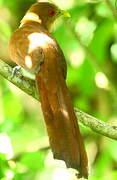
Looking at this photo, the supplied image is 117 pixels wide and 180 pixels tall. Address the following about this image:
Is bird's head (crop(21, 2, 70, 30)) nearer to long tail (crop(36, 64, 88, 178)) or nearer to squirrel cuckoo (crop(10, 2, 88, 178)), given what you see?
squirrel cuckoo (crop(10, 2, 88, 178))

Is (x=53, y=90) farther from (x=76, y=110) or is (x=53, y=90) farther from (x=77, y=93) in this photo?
(x=77, y=93)

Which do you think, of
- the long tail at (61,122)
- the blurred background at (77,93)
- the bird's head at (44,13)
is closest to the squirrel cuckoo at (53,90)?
the long tail at (61,122)

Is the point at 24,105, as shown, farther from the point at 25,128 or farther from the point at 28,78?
the point at 28,78

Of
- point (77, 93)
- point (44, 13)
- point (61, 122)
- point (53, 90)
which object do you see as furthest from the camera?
point (77, 93)

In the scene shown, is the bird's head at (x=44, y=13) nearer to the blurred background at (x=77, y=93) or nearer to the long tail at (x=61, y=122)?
the blurred background at (x=77, y=93)

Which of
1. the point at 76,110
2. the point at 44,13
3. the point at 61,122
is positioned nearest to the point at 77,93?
the point at 44,13

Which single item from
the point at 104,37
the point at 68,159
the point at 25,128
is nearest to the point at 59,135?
the point at 68,159
